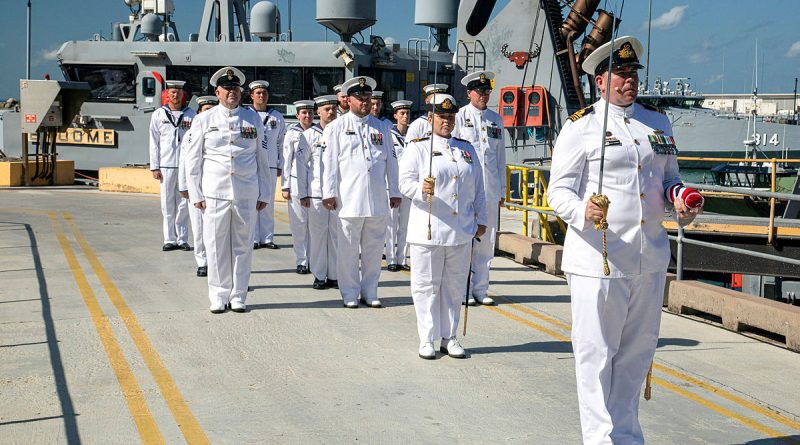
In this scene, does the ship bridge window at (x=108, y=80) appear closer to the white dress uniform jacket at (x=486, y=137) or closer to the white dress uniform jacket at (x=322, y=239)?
the white dress uniform jacket at (x=322, y=239)

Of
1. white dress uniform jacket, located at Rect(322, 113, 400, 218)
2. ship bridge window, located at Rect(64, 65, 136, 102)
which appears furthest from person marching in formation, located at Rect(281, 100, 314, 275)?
ship bridge window, located at Rect(64, 65, 136, 102)

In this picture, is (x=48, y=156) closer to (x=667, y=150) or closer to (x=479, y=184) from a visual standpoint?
(x=479, y=184)

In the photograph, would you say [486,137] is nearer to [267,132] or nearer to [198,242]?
[267,132]

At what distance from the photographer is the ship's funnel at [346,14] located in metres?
20.8

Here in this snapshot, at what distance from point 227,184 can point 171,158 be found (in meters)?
4.19

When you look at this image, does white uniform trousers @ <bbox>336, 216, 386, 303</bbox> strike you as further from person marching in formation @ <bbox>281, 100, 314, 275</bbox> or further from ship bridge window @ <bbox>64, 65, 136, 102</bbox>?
ship bridge window @ <bbox>64, 65, 136, 102</bbox>

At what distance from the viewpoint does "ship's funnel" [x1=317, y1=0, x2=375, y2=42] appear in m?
20.8

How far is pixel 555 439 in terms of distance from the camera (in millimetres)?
5145

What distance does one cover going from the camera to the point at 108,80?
23.7 meters

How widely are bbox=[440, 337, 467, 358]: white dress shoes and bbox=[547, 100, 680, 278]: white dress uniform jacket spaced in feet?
7.29

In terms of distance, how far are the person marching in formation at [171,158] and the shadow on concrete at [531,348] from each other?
239 inches

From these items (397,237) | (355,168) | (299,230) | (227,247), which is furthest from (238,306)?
(397,237)

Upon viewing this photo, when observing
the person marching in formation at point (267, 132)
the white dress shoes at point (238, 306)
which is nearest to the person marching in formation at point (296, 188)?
the person marching in formation at point (267, 132)

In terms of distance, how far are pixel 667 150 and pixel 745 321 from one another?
365 cm
